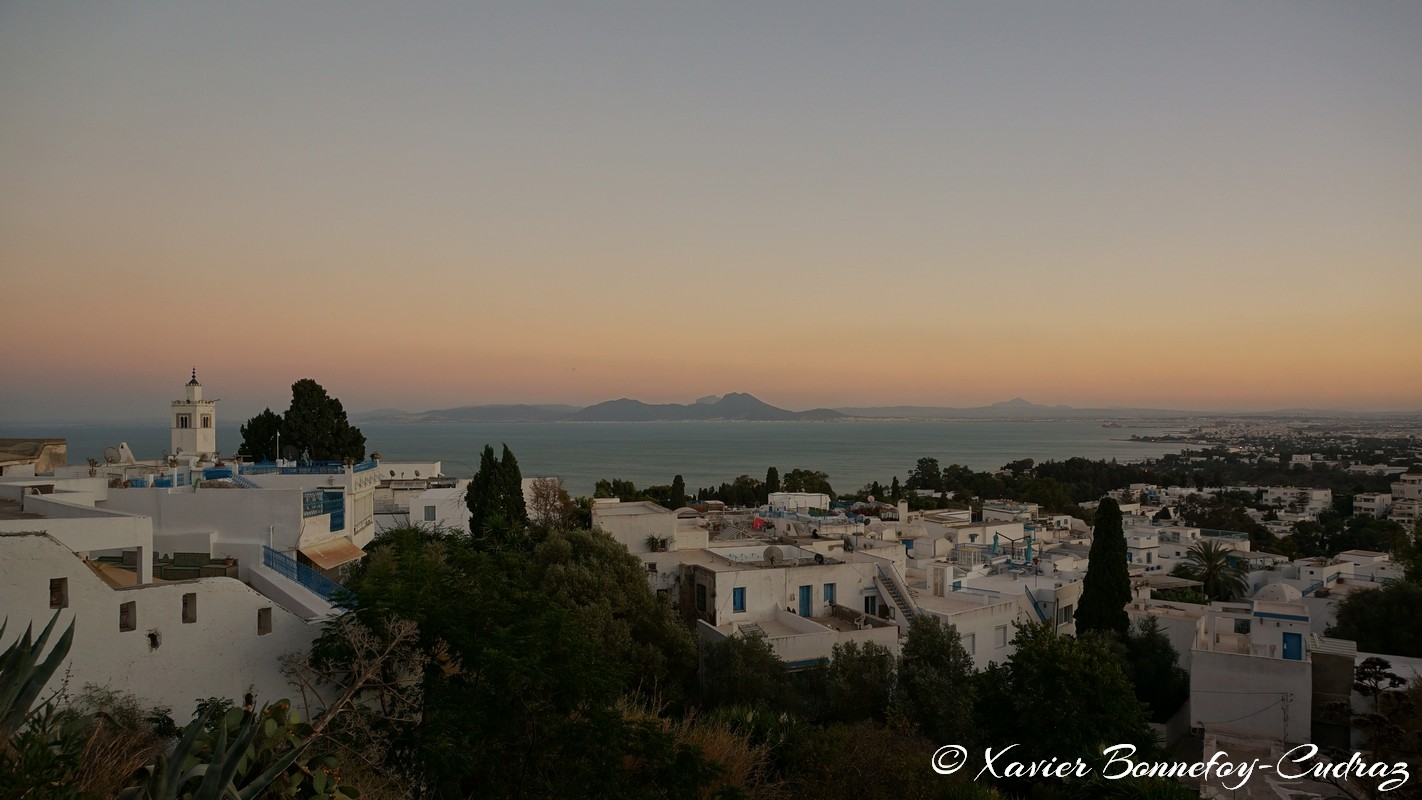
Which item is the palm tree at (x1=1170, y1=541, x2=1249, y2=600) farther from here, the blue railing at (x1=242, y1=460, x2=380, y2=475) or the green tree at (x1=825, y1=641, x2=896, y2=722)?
the blue railing at (x1=242, y1=460, x2=380, y2=475)

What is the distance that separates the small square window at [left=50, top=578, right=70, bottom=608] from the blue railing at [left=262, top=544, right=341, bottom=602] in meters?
4.32

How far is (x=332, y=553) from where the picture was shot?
17.0 m

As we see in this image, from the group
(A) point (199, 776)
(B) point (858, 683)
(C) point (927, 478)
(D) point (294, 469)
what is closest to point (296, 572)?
(D) point (294, 469)

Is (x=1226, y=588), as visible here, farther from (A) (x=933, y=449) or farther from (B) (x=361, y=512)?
(A) (x=933, y=449)

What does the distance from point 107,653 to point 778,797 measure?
793 cm

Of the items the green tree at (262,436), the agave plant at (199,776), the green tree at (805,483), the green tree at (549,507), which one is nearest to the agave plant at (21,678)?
the agave plant at (199,776)

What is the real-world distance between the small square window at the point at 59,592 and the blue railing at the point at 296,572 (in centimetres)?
432

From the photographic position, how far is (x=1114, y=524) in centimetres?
2273

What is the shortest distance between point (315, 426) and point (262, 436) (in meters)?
1.79

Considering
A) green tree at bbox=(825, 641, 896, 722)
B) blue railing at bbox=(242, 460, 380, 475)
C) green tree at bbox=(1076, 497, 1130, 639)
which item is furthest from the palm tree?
blue railing at bbox=(242, 460, 380, 475)

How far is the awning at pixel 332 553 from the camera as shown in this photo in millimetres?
15938

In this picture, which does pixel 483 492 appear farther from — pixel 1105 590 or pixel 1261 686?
pixel 1261 686

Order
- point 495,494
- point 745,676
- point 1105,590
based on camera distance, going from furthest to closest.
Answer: point 495,494, point 1105,590, point 745,676

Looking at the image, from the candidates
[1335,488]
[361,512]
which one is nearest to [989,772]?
Result: [361,512]
